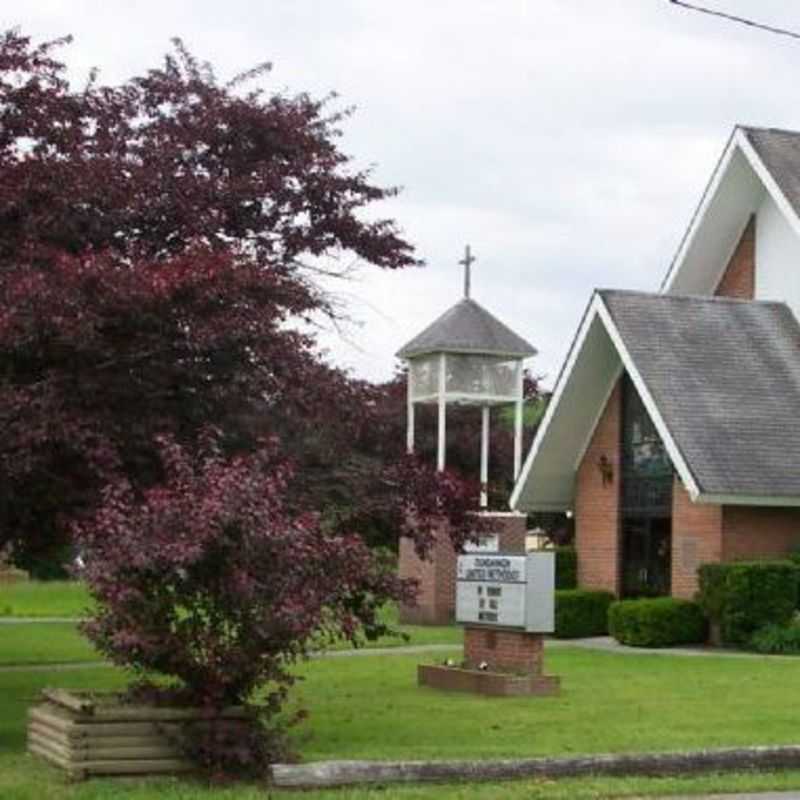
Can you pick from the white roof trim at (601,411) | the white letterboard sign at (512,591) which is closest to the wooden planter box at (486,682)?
the white letterboard sign at (512,591)

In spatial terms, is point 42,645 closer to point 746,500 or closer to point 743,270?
point 746,500

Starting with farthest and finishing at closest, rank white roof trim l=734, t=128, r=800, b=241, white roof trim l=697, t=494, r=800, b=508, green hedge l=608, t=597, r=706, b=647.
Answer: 1. white roof trim l=734, t=128, r=800, b=241
2. green hedge l=608, t=597, r=706, b=647
3. white roof trim l=697, t=494, r=800, b=508

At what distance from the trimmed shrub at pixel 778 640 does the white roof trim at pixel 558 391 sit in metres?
7.18

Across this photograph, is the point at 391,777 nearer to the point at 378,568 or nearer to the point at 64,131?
the point at 378,568

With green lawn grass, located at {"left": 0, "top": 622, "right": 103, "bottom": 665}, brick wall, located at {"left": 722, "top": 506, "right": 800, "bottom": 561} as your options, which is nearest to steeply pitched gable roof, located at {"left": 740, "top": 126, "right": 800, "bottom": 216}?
brick wall, located at {"left": 722, "top": 506, "right": 800, "bottom": 561}

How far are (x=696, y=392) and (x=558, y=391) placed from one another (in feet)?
12.6

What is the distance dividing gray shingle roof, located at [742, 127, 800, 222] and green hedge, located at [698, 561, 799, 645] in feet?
25.3

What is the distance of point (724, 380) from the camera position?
2970 centimetres

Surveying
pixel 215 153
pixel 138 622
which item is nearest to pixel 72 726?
pixel 138 622

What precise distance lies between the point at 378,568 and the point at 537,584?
5.32 meters

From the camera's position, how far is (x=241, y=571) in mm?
12672

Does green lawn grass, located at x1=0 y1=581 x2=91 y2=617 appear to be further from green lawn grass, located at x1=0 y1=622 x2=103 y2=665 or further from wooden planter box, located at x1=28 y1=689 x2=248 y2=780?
wooden planter box, located at x1=28 y1=689 x2=248 y2=780

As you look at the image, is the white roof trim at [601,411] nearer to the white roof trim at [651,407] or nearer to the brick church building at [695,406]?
the brick church building at [695,406]

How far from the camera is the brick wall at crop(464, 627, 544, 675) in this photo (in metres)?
19.7
